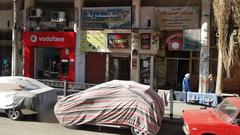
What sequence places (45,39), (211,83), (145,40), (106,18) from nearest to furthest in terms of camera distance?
(211,83) → (145,40) → (106,18) → (45,39)

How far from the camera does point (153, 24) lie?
23.7 metres

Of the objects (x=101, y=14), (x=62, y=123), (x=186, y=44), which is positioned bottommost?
(x=62, y=123)

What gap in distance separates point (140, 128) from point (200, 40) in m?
11.5

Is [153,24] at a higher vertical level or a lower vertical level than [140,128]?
higher

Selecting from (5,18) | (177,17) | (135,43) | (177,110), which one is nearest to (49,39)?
(5,18)

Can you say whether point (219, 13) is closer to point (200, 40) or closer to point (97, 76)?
point (200, 40)

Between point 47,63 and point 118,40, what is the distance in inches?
214

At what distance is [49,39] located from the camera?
85.4ft

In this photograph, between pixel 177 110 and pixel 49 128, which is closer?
pixel 49 128

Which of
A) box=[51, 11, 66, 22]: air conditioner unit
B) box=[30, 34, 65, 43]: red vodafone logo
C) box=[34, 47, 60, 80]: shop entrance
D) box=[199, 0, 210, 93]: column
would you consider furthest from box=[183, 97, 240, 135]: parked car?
box=[34, 47, 60, 80]: shop entrance

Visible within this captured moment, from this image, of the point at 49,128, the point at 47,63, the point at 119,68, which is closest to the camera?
the point at 49,128

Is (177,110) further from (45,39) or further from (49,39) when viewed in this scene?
(45,39)

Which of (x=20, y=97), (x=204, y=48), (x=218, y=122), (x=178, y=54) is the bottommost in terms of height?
(x=218, y=122)

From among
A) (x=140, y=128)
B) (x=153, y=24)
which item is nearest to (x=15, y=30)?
(x=153, y=24)
